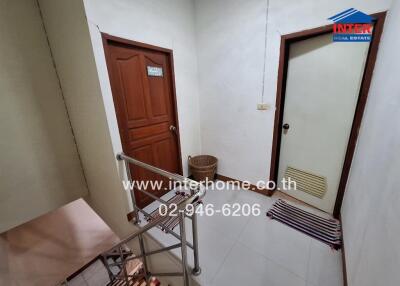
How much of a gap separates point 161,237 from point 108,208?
0.93 metres

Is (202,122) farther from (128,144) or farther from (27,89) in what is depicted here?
(27,89)

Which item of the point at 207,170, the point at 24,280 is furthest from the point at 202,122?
the point at 24,280

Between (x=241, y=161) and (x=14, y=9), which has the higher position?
(x=14, y=9)

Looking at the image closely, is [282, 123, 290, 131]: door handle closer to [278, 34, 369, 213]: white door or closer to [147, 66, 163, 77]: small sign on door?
[278, 34, 369, 213]: white door

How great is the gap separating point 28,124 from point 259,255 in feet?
8.75

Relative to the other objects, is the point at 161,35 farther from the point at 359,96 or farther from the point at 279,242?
the point at 279,242

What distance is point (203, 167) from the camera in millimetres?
2455

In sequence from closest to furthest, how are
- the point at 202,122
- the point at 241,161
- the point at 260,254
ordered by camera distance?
the point at 260,254 < the point at 241,161 < the point at 202,122

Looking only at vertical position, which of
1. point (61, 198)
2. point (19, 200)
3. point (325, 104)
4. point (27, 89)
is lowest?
point (61, 198)

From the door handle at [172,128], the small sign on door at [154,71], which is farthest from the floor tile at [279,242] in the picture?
the small sign on door at [154,71]

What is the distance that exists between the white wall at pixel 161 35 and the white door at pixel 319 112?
4.17ft

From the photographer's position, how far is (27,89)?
5.70 ft

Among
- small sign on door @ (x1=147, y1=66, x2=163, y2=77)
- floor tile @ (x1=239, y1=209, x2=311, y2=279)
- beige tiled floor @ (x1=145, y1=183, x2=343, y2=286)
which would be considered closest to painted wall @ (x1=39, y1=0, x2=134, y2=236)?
small sign on door @ (x1=147, y1=66, x2=163, y2=77)

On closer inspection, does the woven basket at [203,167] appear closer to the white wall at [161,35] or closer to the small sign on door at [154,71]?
the white wall at [161,35]
